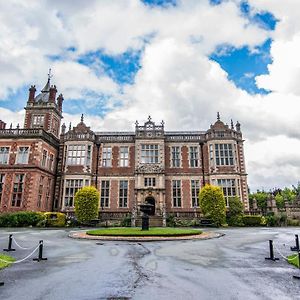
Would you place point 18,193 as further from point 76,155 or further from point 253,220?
point 253,220

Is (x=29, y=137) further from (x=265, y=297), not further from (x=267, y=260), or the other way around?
(x=265, y=297)

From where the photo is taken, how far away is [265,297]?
614cm

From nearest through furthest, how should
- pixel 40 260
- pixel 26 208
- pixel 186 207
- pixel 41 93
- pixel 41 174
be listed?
1. pixel 40 260
2. pixel 26 208
3. pixel 41 174
4. pixel 186 207
5. pixel 41 93

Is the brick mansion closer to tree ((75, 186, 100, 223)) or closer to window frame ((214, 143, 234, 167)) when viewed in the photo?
window frame ((214, 143, 234, 167))

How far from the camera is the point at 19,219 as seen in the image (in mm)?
29078

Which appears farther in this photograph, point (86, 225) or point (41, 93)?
point (41, 93)

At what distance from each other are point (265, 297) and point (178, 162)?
32.0 m

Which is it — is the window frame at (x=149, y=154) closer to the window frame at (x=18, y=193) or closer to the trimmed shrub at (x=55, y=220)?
the trimmed shrub at (x=55, y=220)

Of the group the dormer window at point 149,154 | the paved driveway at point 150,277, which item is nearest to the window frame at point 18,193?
the dormer window at point 149,154

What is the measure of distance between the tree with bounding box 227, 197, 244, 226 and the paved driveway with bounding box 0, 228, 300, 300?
68.9 ft

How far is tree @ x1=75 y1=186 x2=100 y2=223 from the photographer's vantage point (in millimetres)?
31000

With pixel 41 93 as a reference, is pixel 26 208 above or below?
below

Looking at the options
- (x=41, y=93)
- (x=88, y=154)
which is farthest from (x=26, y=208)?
(x=41, y=93)

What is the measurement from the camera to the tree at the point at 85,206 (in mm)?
31000
